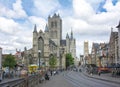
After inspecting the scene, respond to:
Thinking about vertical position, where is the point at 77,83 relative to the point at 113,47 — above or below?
below

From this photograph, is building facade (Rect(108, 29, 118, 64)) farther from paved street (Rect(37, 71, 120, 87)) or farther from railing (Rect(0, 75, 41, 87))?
railing (Rect(0, 75, 41, 87))

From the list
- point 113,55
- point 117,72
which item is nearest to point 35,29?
point 113,55

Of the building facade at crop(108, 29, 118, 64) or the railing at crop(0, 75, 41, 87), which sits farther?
the building facade at crop(108, 29, 118, 64)

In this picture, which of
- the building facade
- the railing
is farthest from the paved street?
the building facade

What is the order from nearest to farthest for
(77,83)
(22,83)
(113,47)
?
(22,83) < (77,83) < (113,47)

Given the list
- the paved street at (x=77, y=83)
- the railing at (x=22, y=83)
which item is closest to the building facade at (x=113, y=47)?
the paved street at (x=77, y=83)

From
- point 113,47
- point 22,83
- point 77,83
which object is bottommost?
point 77,83

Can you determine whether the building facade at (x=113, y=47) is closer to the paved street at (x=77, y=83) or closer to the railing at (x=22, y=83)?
the paved street at (x=77, y=83)

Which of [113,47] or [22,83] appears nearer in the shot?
[22,83]

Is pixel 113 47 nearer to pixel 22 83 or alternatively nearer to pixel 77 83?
pixel 77 83

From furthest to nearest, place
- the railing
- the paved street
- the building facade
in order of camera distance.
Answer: the building facade
the paved street
the railing

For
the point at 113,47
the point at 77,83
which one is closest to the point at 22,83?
the point at 77,83

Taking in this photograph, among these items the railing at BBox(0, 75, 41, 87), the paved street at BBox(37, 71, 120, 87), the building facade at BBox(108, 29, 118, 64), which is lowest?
the paved street at BBox(37, 71, 120, 87)

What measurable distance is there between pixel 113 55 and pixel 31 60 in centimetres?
7334
